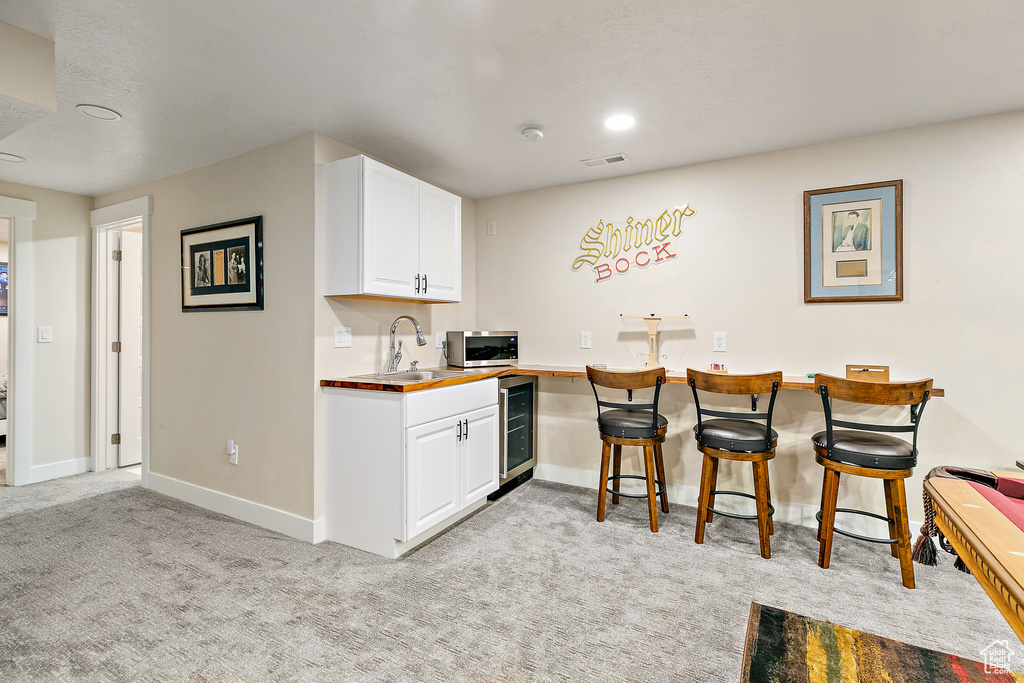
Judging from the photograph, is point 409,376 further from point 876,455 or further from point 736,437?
point 876,455

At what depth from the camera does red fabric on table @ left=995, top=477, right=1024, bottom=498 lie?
4.11 feet

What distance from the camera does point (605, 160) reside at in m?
3.20

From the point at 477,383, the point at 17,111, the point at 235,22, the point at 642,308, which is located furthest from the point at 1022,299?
the point at 17,111

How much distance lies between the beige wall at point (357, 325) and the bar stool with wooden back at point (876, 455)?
2.53 meters

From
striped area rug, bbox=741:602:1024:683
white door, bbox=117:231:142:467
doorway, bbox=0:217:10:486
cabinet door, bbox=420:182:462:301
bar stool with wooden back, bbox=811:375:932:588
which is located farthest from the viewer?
doorway, bbox=0:217:10:486

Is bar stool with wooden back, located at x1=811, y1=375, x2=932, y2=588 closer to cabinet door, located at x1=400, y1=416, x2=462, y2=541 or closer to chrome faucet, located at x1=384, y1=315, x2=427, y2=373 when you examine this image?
cabinet door, located at x1=400, y1=416, x2=462, y2=541

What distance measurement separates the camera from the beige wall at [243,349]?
2.76 meters

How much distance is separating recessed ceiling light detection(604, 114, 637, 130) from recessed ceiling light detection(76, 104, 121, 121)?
102 inches

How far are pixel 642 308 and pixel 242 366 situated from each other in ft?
8.98


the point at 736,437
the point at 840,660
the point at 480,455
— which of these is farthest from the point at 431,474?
the point at 840,660

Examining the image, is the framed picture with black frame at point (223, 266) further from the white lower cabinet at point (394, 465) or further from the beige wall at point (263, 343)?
the white lower cabinet at point (394, 465)

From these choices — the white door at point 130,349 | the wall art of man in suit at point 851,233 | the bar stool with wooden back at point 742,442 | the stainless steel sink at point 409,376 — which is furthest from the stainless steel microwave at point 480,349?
the white door at point 130,349

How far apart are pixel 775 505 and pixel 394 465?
2373 millimetres

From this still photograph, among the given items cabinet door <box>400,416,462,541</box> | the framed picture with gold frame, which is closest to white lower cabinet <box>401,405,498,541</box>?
cabinet door <box>400,416,462,541</box>
